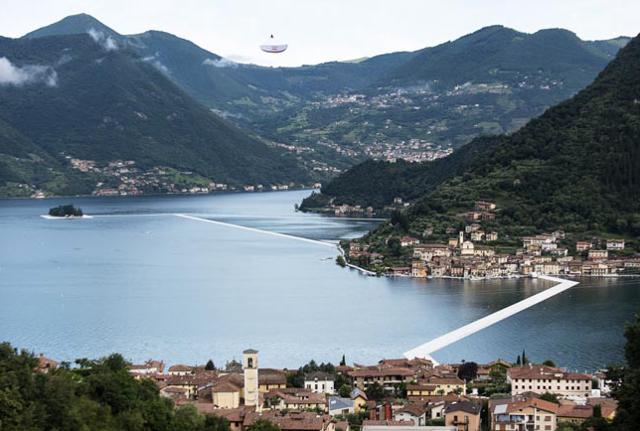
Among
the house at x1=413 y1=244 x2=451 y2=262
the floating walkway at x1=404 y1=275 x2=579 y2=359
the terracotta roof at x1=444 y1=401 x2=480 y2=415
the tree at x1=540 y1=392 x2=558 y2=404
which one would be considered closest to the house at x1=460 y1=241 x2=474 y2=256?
the house at x1=413 y1=244 x2=451 y2=262

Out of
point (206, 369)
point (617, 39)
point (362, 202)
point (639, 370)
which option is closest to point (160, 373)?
point (206, 369)

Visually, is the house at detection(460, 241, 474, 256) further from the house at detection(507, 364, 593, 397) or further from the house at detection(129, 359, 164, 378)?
the house at detection(507, 364, 593, 397)

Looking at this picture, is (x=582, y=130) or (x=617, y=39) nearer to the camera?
(x=582, y=130)

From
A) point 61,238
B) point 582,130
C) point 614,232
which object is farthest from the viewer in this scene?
point 61,238

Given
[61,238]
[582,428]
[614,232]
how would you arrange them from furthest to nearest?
[61,238] < [614,232] < [582,428]

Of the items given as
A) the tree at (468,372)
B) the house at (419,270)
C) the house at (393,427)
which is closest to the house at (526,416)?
the house at (393,427)

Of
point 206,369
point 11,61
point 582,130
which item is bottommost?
point 206,369

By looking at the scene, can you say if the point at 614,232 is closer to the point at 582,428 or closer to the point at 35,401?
the point at 582,428

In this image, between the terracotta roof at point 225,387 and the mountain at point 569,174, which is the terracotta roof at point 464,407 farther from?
the mountain at point 569,174
